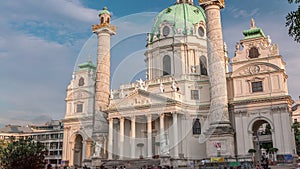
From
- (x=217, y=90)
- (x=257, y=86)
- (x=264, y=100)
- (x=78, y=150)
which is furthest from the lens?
(x=78, y=150)

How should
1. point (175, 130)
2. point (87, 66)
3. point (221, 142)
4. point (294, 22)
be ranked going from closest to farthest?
point (294, 22) → point (221, 142) → point (175, 130) → point (87, 66)

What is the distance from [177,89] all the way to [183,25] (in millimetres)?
12965

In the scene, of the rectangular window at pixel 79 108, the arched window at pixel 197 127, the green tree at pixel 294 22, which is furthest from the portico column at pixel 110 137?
the green tree at pixel 294 22

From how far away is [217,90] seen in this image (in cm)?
3759

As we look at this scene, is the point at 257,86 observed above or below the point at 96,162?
above

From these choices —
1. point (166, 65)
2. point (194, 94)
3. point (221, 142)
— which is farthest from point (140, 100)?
point (221, 142)

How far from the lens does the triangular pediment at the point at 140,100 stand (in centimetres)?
4362

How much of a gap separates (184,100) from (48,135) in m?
46.0

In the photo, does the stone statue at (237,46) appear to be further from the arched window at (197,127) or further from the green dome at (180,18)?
the green dome at (180,18)

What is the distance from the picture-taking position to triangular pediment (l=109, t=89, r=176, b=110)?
43.6m

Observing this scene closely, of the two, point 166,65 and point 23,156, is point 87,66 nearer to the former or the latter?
point 166,65

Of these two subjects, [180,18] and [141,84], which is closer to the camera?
[141,84]

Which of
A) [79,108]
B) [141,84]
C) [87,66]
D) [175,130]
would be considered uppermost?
[87,66]

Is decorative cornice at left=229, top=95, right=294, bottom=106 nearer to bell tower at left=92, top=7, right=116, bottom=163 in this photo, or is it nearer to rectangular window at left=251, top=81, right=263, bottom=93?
rectangular window at left=251, top=81, right=263, bottom=93
